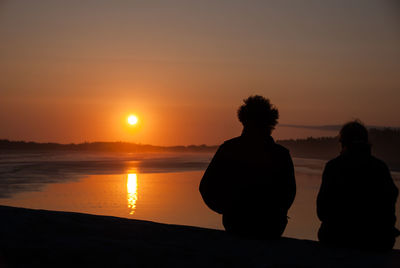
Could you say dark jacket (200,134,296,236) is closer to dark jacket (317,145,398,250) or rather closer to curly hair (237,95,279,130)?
curly hair (237,95,279,130)

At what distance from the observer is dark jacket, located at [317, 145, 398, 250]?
4070mm

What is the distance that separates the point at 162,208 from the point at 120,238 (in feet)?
28.7

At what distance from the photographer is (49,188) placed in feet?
55.8

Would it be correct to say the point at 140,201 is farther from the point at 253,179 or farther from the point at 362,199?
the point at 362,199

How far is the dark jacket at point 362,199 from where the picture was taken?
160 inches

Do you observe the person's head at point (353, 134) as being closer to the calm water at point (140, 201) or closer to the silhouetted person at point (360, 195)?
the silhouetted person at point (360, 195)

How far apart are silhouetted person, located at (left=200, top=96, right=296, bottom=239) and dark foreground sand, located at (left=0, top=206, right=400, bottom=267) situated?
187 millimetres

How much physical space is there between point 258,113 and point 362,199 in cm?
115

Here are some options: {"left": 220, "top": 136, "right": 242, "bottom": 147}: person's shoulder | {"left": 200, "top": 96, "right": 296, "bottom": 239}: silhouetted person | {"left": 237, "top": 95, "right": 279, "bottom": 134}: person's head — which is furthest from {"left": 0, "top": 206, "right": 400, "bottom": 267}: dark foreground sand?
{"left": 237, "top": 95, "right": 279, "bottom": 134}: person's head

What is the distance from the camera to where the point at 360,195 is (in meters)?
4.13

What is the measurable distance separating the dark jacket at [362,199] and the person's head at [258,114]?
0.63 metres

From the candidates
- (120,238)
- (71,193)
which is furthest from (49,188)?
(120,238)

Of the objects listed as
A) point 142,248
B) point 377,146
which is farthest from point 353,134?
point 377,146

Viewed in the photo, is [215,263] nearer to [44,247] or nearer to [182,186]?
[44,247]
